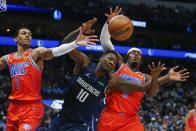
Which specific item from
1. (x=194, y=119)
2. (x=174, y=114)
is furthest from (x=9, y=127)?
(x=174, y=114)

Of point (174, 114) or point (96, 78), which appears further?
point (174, 114)

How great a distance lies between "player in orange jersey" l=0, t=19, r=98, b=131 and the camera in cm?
358

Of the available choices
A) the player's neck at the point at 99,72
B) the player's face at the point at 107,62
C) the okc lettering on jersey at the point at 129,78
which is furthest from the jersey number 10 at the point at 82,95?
the okc lettering on jersey at the point at 129,78

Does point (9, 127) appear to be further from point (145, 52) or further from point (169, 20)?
point (169, 20)

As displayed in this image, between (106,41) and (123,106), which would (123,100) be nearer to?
(123,106)

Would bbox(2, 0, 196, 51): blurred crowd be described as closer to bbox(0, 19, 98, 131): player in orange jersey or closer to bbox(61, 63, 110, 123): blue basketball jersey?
bbox(0, 19, 98, 131): player in orange jersey

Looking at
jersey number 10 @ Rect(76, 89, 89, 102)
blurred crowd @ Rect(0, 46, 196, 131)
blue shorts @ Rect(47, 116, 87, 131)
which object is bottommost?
blurred crowd @ Rect(0, 46, 196, 131)

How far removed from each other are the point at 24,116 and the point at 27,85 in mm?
399

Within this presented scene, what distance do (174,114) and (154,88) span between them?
10.4 m

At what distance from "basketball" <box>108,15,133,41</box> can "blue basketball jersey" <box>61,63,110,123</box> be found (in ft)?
2.94

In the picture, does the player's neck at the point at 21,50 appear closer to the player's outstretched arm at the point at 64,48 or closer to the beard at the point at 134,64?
the player's outstretched arm at the point at 64,48

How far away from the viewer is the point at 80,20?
15.2 metres

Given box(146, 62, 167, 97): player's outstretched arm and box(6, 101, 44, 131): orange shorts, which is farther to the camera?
box(146, 62, 167, 97): player's outstretched arm

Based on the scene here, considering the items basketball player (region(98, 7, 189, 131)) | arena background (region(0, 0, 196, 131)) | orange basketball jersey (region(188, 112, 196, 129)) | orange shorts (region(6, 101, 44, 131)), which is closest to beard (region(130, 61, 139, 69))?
basketball player (region(98, 7, 189, 131))
